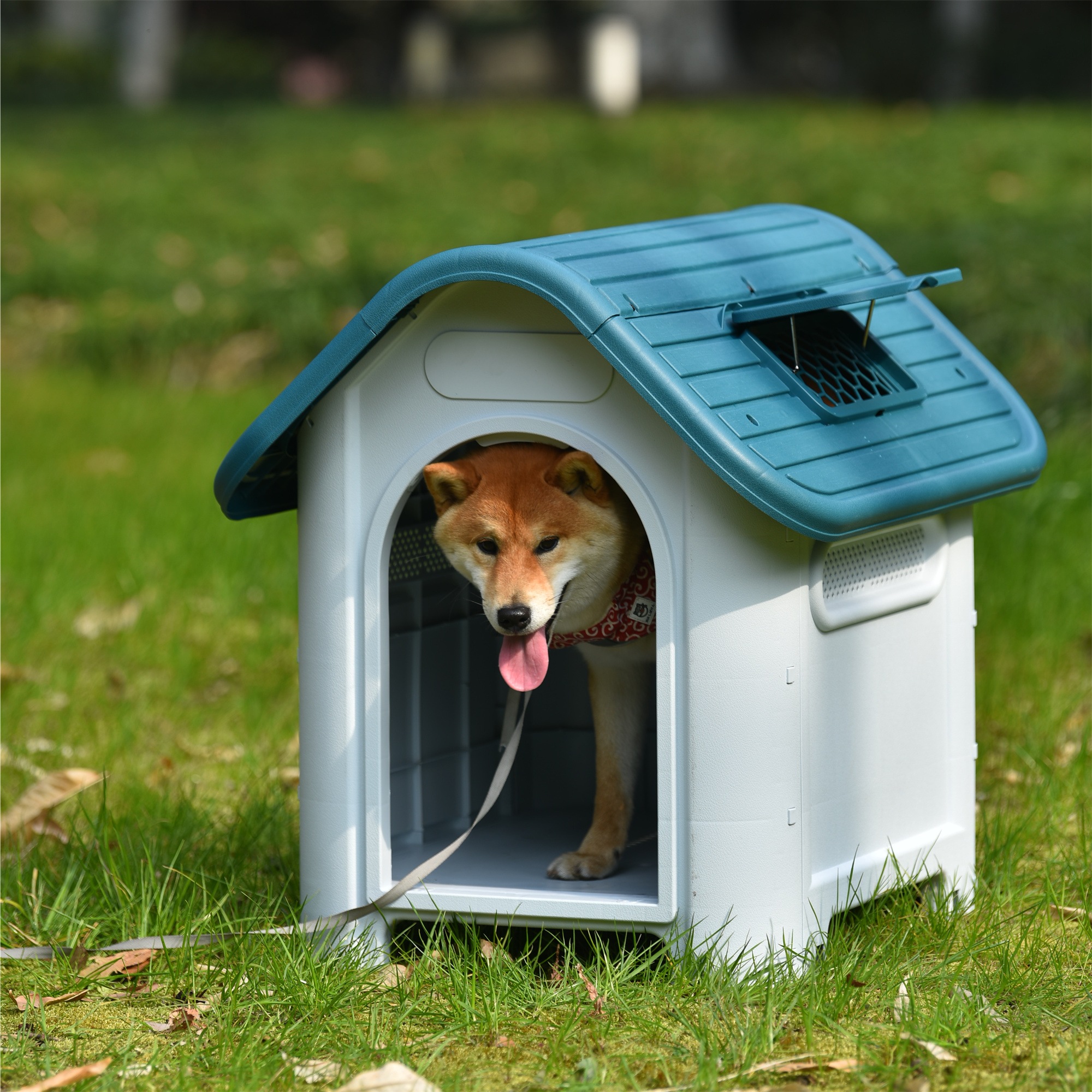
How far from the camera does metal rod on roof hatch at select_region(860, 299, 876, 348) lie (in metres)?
2.90

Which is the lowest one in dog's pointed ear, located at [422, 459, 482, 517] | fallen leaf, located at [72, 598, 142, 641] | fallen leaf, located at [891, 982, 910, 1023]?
fallen leaf, located at [891, 982, 910, 1023]

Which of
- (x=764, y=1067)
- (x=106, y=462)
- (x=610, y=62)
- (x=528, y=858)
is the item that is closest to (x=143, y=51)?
(x=610, y=62)

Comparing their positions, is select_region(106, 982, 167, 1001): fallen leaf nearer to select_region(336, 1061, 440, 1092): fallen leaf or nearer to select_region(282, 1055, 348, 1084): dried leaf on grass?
select_region(282, 1055, 348, 1084): dried leaf on grass

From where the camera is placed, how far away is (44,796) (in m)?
3.49

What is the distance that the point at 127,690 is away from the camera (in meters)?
4.48

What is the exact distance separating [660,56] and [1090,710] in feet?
47.7

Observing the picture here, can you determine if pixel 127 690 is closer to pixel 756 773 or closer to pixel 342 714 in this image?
pixel 342 714

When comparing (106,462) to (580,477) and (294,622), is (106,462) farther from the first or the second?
(580,477)

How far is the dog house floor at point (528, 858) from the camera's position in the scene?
9.45 feet

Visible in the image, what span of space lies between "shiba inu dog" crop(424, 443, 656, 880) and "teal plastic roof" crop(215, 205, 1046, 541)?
295mm

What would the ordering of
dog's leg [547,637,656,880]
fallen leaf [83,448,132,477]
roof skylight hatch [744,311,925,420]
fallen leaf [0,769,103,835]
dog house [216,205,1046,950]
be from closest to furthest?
dog house [216,205,1046,950] < roof skylight hatch [744,311,925,420] < dog's leg [547,637,656,880] < fallen leaf [0,769,103,835] < fallen leaf [83,448,132,477]

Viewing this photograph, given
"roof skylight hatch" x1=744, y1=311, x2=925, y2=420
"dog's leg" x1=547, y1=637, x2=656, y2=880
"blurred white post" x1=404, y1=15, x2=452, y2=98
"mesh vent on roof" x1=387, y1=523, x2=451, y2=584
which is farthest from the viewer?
"blurred white post" x1=404, y1=15, x2=452, y2=98

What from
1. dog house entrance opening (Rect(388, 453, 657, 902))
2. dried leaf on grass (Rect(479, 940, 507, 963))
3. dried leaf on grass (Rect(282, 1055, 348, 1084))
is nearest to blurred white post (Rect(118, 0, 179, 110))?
dog house entrance opening (Rect(388, 453, 657, 902))

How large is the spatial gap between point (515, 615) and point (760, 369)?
2.07ft
